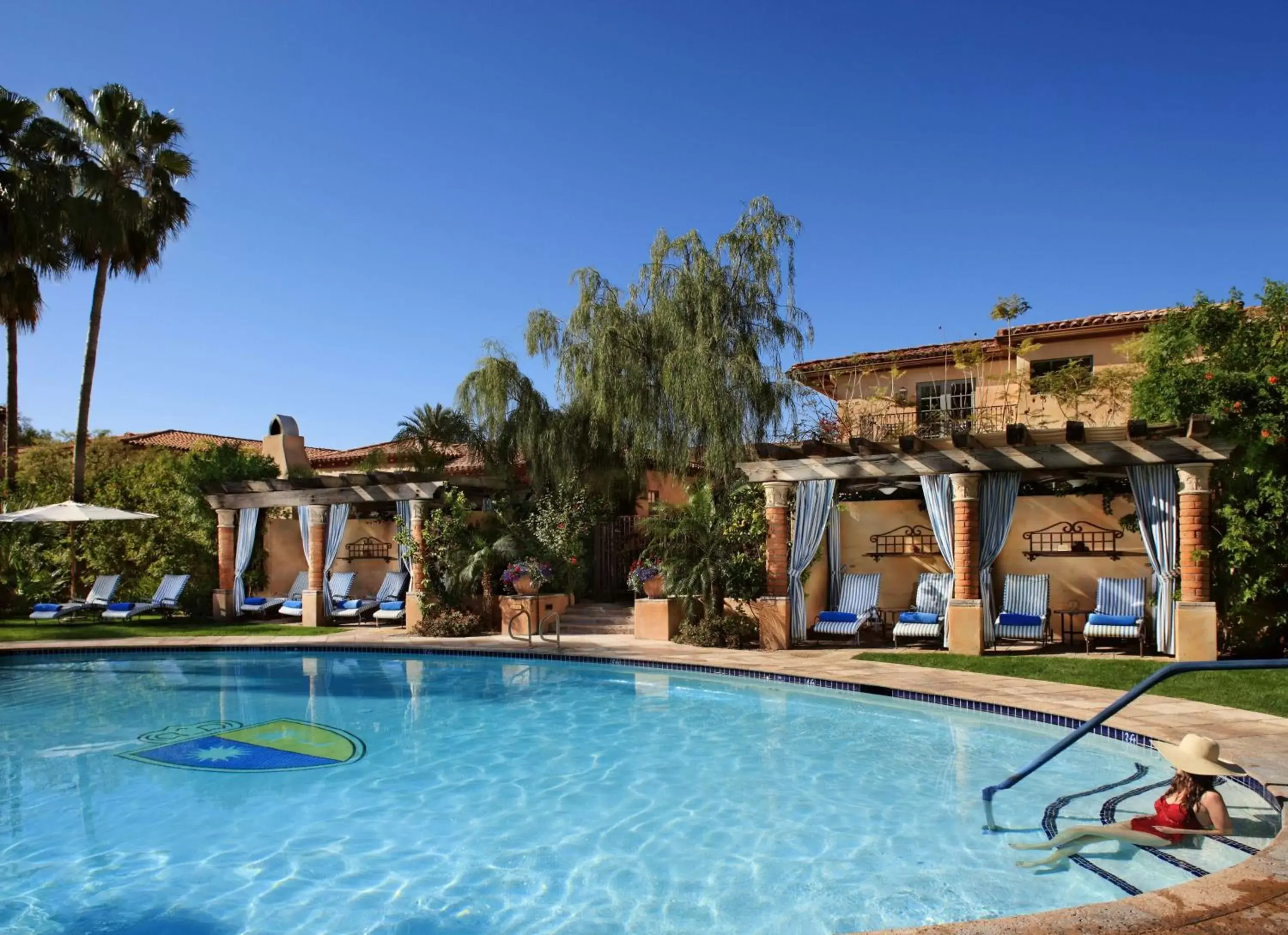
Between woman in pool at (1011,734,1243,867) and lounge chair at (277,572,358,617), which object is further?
lounge chair at (277,572,358,617)

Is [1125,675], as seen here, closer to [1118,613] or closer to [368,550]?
[1118,613]

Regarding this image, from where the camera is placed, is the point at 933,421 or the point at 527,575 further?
the point at 933,421

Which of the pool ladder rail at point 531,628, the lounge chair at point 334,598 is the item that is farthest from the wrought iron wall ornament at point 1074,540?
the lounge chair at point 334,598

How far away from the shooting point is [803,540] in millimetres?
14438

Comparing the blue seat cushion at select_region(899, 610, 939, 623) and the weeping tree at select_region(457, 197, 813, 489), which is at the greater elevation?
the weeping tree at select_region(457, 197, 813, 489)

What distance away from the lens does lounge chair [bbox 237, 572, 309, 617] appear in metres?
19.8

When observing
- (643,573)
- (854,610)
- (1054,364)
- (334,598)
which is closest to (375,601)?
(334,598)

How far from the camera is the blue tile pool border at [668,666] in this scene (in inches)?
325

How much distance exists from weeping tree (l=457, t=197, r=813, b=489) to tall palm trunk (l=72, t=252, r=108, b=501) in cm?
956

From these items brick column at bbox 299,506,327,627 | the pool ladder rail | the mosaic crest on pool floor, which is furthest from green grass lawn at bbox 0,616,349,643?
the mosaic crest on pool floor

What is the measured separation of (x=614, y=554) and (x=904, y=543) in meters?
6.96

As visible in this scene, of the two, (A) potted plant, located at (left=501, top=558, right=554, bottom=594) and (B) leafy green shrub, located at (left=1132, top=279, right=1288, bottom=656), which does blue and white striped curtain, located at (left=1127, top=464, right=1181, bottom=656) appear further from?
(A) potted plant, located at (left=501, top=558, right=554, bottom=594)

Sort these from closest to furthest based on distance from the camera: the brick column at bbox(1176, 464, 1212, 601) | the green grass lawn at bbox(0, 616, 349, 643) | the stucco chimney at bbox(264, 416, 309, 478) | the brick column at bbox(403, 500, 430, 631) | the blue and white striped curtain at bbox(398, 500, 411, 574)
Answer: the brick column at bbox(1176, 464, 1212, 601), the green grass lawn at bbox(0, 616, 349, 643), the brick column at bbox(403, 500, 430, 631), the blue and white striped curtain at bbox(398, 500, 411, 574), the stucco chimney at bbox(264, 416, 309, 478)

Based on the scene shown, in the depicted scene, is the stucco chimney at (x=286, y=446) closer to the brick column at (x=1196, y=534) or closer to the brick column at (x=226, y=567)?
the brick column at (x=226, y=567)
